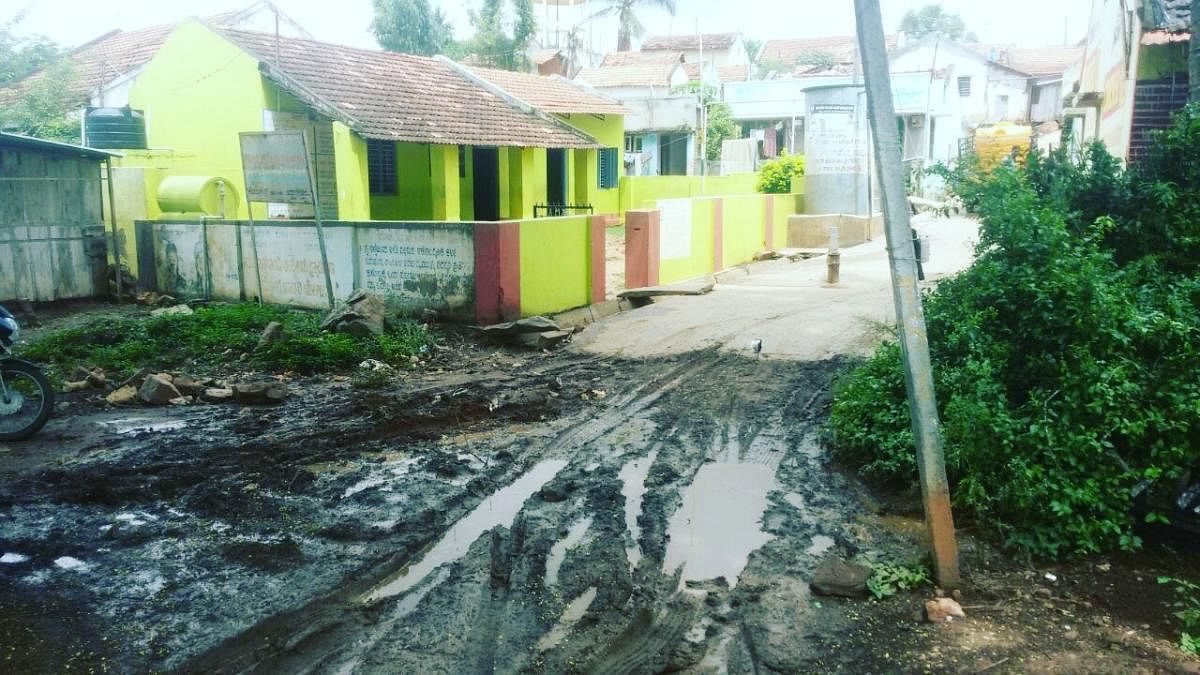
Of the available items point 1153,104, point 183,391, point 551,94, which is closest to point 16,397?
point 183,391

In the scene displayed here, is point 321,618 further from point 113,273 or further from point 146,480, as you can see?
point 113,273

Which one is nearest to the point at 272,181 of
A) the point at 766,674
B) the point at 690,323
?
the point at 690,323

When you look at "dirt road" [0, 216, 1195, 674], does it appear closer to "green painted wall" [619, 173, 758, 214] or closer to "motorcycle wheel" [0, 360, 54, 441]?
"motorcycle wheel" [0, 360, 54, 441]

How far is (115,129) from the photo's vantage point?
19562 mm

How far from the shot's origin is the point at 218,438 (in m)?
7.75

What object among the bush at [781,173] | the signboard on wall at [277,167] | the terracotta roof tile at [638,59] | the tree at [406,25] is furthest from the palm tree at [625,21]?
the signboard on wall at [277,167]

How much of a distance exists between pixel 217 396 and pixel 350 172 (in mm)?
9371

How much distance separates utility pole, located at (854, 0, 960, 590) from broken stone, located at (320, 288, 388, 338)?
7.63m

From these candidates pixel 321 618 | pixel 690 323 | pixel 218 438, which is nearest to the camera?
pixel 321 618

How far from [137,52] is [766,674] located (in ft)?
85.6

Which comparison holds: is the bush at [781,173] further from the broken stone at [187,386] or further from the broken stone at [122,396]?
the broken stone at [122,396]

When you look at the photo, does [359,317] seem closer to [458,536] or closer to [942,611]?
[458,536]

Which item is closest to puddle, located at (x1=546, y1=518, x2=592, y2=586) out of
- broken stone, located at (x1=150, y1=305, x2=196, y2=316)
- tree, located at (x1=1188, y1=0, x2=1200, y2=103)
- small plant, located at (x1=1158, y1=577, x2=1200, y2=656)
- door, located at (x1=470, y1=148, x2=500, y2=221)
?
small plant, located at (x1=1158, y1=577, x2=1200, y2=656)

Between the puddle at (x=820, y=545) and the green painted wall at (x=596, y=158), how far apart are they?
21362 mm
